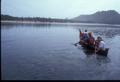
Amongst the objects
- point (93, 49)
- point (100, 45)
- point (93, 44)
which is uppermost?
point (100, 45)

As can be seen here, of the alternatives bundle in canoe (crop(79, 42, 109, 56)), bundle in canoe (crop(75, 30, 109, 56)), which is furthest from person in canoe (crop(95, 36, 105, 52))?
bundle in canoe (crop(79, 42, 109, 56))

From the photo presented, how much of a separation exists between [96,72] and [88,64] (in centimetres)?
262

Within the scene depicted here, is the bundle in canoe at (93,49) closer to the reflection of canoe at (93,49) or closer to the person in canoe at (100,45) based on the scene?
the reflection of canoe at (93,49)

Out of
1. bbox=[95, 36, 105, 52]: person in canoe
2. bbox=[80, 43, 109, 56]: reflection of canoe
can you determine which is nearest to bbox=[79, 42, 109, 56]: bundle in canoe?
bbox=[80, 43, 109, 56]: reflection of canoe

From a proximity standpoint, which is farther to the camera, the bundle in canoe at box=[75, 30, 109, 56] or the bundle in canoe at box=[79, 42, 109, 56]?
the bundle in canoe at box=[75, 30, 109, 56]

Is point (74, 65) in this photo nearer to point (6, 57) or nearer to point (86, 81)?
point (86, 81)

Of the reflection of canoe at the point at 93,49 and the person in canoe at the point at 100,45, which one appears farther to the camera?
the person in canoe at the point at 100,45

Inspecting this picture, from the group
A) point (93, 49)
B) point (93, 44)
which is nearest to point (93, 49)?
point (93, 49)

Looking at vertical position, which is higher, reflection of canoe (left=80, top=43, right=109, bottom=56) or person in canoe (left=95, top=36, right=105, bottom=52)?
person in canoe (left=95, top=36, right=105, bottom=52)

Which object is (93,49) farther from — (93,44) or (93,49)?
(93,44)

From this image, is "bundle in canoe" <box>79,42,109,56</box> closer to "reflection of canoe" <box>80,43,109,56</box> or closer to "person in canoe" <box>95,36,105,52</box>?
"reflection of canoe" <box>80,43,109,56</box>

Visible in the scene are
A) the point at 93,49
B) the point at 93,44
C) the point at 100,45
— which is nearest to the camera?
the point at 100,45

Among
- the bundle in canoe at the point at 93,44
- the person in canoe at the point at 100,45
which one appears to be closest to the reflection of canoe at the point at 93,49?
the bundle in canoe at the point at 93,44

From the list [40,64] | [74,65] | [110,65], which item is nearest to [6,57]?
[40,64]
